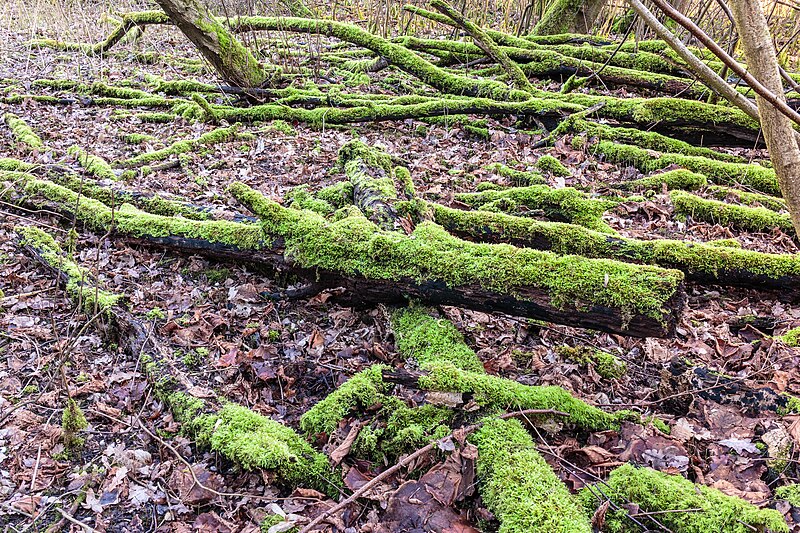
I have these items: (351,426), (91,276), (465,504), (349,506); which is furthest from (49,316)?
(465,504)

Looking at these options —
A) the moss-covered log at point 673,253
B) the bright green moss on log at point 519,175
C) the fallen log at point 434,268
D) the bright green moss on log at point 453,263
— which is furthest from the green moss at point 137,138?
the moss-covered log at point 673,253

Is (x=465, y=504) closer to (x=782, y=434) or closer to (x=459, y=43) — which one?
(x=782, y=434)

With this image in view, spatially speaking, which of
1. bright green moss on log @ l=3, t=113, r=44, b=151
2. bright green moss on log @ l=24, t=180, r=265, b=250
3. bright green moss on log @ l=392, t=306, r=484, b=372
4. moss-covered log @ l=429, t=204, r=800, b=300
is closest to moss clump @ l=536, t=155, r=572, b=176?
moss-covered log @ l=429, t=204, r=800, b=300

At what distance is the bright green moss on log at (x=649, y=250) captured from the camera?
4461 mm

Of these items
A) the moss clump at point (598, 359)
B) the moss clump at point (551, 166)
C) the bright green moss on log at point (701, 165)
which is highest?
the bright green moss on log at point (701, 165)

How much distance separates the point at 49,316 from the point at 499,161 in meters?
5.61

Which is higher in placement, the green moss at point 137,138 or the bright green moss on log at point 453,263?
the bright green moss on log at point 453,263

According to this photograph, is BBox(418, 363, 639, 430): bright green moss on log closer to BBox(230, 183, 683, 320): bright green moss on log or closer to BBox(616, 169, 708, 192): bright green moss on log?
BBox(230, 183, 683, 320): bright green moss on log

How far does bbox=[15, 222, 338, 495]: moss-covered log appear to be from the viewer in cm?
309

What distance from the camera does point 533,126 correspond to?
8.45 m

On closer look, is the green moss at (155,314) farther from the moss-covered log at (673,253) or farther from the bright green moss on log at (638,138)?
the bright green moss on log at (638,138)

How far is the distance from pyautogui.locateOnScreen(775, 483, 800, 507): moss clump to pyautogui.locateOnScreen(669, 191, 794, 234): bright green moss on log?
12.1ft

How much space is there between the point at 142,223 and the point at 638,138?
6.59 meters

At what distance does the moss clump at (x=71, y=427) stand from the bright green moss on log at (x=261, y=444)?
2.24ft
